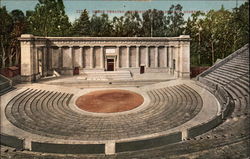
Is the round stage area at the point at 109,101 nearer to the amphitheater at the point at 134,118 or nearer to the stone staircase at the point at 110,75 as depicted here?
the amphitheater at the point at 134,118

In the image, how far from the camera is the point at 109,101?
72.3ft

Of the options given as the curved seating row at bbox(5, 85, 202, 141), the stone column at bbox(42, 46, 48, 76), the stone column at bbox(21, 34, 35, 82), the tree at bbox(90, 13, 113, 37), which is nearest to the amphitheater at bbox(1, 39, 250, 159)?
the curved seating row at bbox(5, 85, 202, 141)

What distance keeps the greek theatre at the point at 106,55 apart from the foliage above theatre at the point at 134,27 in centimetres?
873

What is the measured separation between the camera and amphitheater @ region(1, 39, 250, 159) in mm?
9109

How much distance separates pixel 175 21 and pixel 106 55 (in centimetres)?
2500

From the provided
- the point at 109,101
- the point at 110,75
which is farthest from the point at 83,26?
the point at 109,101

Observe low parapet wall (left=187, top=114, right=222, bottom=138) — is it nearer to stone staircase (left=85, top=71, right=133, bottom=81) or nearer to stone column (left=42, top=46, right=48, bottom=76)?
stone staircase (left=85, top=71, right=133, bottom=81)

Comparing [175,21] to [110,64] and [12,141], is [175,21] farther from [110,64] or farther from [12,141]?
[12,141]

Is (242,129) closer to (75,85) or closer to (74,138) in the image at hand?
(74,138)

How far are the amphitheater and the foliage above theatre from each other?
1545 cm

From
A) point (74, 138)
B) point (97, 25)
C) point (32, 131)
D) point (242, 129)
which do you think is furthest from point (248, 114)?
point (97, 25)

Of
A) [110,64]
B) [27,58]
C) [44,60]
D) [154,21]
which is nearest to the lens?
[27,58]

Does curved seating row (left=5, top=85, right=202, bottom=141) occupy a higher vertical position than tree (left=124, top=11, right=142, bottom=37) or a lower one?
lower

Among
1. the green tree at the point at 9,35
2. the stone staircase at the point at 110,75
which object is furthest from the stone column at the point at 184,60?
the green tree at the point at 9,35
